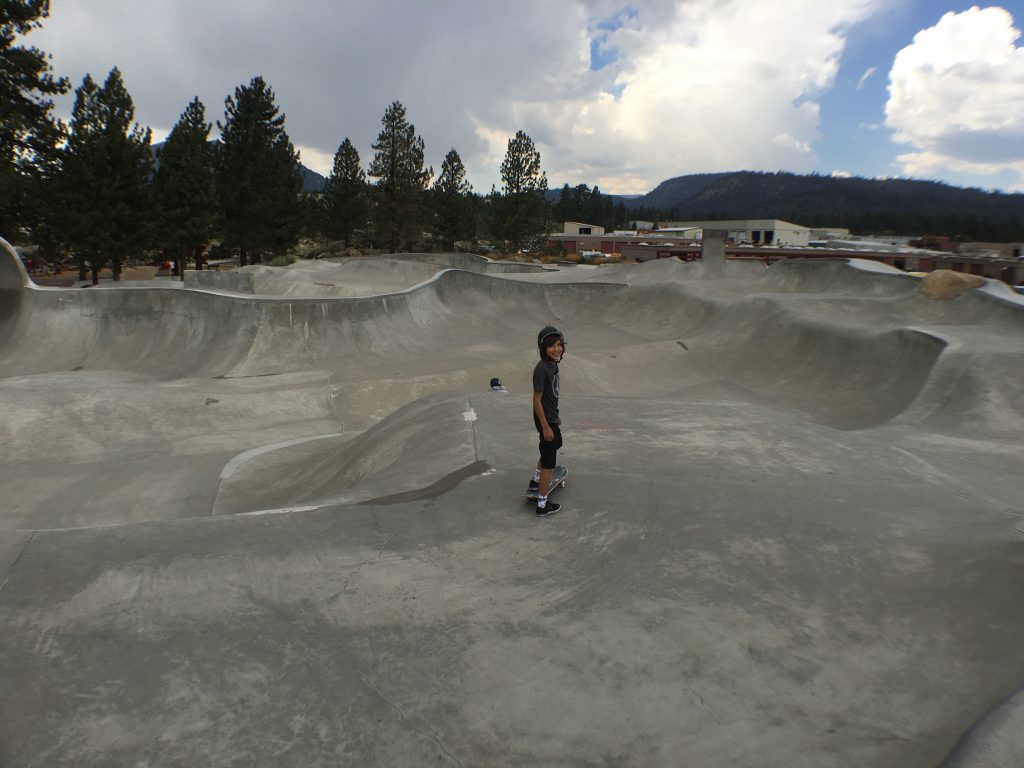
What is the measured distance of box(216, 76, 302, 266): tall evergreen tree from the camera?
4106cm

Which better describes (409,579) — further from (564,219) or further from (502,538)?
(564,219)

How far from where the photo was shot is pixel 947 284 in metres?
17.6

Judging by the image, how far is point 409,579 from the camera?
381cm

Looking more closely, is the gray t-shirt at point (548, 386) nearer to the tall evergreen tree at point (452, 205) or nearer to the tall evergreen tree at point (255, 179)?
the tall evergreen tree at point (255, 179)

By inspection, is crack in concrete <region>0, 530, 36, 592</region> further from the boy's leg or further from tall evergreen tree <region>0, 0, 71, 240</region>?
tall evergreen tree <region>0, 0, 71, 240</region>

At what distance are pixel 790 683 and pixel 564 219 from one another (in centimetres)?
13702

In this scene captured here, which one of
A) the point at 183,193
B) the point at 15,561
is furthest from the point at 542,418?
the point at 183,193

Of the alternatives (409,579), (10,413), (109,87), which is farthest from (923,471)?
(109,87)

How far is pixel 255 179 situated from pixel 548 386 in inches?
1697

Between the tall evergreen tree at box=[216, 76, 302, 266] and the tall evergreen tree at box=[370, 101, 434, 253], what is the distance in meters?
9.39

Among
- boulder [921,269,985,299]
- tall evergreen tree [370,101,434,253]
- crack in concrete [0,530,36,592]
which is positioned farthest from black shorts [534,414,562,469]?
tall evergreen tree [370,101,434,253]

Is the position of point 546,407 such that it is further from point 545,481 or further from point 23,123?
point 23,123

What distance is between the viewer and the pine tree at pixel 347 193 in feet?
183

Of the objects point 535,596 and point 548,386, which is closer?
point 535,596
